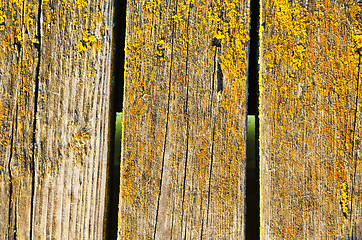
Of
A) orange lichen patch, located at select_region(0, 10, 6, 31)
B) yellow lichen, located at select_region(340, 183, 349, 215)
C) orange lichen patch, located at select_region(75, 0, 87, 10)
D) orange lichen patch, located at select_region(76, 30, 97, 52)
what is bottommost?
yellow lichen, located at select_region(340, 183, 349, 215)

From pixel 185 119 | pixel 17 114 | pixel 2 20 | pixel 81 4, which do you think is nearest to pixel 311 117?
pixel 185 119

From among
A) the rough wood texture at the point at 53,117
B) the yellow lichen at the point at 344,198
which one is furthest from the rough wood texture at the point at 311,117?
the rough wood texture at the point at 53,117

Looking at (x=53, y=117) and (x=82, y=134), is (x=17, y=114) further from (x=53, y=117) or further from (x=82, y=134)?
(x=82, y=134)

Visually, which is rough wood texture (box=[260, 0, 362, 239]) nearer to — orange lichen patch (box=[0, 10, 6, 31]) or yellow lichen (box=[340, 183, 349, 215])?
yellow lichen (box=[340, 183, 349, 215])

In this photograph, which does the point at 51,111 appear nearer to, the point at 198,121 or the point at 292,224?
the point at 198,121

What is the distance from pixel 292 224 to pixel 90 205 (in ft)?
3.27

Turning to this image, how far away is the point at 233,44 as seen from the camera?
1.36 m

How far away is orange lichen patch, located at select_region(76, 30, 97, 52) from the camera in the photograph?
1388 millimetres

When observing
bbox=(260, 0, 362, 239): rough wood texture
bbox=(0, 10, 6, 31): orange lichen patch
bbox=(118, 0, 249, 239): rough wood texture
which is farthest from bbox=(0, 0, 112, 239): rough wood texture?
bbox=(260, 0, 362, 239): rough wood texture

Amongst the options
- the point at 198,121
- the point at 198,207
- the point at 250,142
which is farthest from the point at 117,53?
the point at 250,142

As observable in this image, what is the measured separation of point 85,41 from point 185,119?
62 centimetres

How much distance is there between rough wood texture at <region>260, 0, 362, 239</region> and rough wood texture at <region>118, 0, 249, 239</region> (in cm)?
14

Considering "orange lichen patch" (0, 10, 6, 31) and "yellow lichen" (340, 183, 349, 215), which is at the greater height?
"orange lichen patch" (0, 10, 6, 31)

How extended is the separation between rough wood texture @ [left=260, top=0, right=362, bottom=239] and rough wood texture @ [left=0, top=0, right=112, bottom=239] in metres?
0.82
